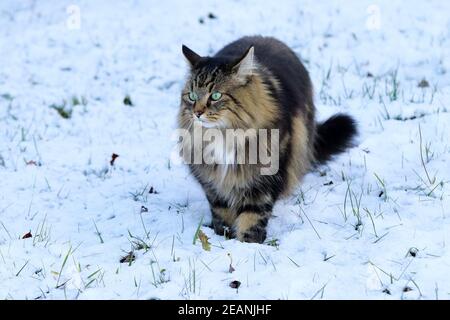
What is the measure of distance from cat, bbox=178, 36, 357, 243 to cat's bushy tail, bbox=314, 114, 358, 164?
320 mm

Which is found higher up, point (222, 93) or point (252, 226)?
point (222, 93)

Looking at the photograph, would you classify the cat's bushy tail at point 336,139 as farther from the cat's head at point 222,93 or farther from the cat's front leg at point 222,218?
the cat's head at point 222,93

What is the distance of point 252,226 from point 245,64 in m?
0.91

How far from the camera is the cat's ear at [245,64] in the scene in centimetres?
334

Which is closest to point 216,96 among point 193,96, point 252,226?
point 193,96

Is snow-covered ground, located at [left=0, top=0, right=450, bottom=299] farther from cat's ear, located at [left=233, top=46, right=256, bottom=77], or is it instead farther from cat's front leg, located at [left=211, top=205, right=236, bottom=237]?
cat's ear, located at [left=233, top=46, right=256, bottom=77]

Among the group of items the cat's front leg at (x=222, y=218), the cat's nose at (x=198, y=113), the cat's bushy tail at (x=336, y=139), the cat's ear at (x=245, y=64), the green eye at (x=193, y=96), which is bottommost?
the cat's front leg at (x=222, y=218)

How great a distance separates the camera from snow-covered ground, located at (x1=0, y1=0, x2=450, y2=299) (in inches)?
120

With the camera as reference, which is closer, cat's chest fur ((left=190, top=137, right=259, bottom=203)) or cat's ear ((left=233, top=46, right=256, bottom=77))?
cat's ear ((left=233, top=46, right=256, bottom=77))

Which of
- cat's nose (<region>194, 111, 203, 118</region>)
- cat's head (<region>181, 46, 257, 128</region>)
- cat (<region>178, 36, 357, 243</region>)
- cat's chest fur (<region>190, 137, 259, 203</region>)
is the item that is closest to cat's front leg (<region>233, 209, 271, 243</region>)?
cat (<region>178, 36, 357, 243</region>)

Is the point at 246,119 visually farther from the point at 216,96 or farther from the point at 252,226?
the point at 252,226

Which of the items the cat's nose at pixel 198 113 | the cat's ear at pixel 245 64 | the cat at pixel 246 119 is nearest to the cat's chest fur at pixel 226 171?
the cat at pixel 246 119

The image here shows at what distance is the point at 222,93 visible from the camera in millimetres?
3393

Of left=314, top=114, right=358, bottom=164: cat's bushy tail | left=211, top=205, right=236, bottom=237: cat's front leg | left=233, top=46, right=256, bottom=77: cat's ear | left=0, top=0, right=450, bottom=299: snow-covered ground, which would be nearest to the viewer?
left=0, top=0, right=450, bottom=299: snow-covered ground
